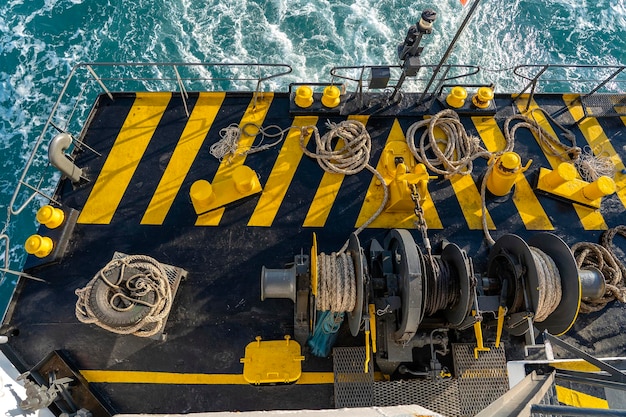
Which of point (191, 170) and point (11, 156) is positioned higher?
point (191, 170)

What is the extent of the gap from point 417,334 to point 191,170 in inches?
165

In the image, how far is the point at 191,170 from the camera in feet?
22.1

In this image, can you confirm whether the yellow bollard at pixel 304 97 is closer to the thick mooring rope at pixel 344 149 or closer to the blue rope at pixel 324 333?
the thick mooring rope at pixel 344 149

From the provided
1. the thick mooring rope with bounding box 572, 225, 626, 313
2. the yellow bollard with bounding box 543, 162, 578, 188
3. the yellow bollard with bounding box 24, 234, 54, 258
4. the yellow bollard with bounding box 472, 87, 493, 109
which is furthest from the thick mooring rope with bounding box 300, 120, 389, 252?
the yellow bollard with bounding box 24, 234, 54, 258

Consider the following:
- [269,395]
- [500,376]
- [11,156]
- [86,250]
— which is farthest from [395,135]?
[11,156]

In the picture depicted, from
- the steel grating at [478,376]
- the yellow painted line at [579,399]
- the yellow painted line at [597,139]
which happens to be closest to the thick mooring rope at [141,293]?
the steel grating at [478,376]

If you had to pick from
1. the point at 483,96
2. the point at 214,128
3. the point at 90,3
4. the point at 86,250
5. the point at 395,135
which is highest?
the point at 483,96

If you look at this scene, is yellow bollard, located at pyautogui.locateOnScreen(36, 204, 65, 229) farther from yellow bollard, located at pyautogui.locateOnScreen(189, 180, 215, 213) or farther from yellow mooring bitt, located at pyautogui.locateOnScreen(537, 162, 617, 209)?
yellow mooring bitt, located at pyautogui.locateOnScreen(537, 162, 617, 209)

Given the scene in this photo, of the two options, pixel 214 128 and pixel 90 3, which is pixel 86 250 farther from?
pixel 90 3

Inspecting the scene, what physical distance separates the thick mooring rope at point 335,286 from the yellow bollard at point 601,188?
13.4 feet

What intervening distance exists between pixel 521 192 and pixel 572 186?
2.55 ft

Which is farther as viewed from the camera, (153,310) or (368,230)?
(368,230)

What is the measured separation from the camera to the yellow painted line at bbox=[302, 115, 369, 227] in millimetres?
6375

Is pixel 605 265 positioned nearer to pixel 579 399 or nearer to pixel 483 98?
pixel 579 399
